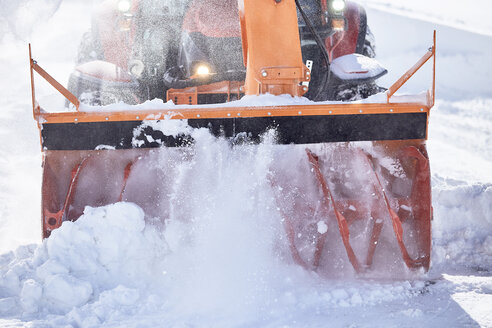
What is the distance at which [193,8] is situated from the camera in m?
4.24

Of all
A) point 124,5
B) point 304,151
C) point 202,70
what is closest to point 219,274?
point 304,151

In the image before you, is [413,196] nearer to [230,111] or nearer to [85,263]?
[230,111]

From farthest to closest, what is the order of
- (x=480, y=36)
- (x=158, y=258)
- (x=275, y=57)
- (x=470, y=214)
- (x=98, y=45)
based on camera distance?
(x=480, y=36)
(x=98, y=45)
(x=470, y=214)
(x=275, y=57)
(x=158, y=258)

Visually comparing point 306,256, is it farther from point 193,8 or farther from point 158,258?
point 193,8

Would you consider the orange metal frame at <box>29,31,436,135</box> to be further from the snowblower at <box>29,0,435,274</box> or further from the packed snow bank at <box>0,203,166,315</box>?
the packed snow bank at <box>0,203,166,315</box>

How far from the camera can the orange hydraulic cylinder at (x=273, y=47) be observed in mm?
3121

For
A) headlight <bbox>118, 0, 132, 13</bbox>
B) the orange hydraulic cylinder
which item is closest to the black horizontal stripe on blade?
the orange hydraulic cylinder

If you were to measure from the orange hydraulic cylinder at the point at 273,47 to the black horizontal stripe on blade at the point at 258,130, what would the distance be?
12.3 inches

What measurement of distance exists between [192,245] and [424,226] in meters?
1.33

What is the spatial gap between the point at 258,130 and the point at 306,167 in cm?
40

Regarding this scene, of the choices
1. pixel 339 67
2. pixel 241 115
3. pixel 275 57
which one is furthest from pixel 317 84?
pixel 241 115

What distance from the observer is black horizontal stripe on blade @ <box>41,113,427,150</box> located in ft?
9.59

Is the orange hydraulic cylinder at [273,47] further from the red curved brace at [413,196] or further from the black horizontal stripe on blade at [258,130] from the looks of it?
the red curved brace at [413,196]

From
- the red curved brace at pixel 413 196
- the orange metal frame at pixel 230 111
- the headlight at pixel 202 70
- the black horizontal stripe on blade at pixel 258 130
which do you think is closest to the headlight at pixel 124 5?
the headlight at pixel 202 70
